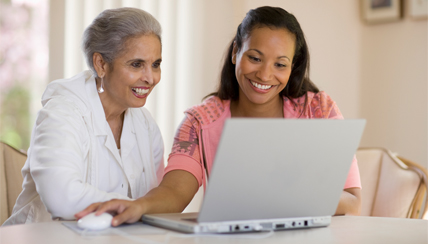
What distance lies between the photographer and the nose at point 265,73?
1665 millimetres

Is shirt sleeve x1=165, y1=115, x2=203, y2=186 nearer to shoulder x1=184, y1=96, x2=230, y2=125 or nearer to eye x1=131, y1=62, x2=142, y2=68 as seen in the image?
shoulder x1=184, y1=96, x2=230, y2=125

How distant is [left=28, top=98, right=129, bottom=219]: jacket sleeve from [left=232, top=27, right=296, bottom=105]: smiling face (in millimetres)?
598

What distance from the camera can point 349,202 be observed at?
5.01ft

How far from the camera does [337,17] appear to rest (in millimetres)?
3396

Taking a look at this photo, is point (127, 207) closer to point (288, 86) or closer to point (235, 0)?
point (288, 86)

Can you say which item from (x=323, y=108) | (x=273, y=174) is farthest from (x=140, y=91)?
(x=273, y=174)

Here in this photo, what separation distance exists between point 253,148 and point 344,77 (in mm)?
2709

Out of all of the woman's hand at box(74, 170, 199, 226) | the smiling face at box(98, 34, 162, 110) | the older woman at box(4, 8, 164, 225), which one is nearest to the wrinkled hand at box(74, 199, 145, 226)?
the woman's hand at box(74, 170, 199, 226)

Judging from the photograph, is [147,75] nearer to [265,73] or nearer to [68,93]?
[68,93]

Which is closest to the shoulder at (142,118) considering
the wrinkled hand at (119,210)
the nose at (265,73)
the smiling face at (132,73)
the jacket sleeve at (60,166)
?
the smiling face at (132,73)

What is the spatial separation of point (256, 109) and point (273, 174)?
0.87 meters

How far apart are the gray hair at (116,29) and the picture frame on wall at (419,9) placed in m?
2.02

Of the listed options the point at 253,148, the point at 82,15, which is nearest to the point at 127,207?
the point at 253,148

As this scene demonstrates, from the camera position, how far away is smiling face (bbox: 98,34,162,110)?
5.51 ft
